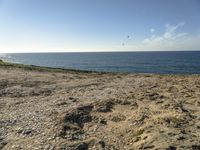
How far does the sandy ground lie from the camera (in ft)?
44.3

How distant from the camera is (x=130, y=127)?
623 inches

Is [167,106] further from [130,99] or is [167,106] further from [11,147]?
[11,147]

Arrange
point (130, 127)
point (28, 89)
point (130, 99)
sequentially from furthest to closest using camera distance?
point (28, 89) < point (130, 99) < point (130, 127)

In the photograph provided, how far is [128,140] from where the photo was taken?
1395 centimetres

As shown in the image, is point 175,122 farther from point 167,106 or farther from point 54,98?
point 54,98

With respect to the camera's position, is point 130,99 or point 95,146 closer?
point 95,146

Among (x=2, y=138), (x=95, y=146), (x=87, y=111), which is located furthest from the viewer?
(x=87, y=111)

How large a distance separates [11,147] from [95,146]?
4052 millimetres

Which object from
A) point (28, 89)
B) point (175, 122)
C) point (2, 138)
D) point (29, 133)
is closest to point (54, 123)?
point (29, 133)

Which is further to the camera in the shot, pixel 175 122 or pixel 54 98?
pixel 54 98

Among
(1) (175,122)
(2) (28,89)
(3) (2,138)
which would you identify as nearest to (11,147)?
(3) (2,138)

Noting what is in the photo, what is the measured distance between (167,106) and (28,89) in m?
15.1

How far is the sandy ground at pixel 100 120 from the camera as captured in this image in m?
13.5

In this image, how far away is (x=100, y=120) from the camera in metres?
17.4
